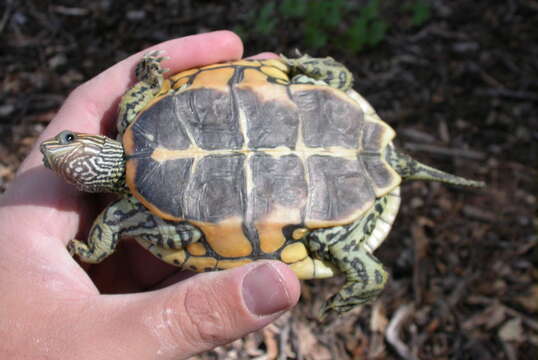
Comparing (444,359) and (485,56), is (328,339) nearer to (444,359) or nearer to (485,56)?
(444,359)

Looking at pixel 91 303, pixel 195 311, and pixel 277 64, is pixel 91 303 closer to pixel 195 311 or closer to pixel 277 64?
pixel 195 311

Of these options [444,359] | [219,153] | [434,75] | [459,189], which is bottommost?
[444,359]

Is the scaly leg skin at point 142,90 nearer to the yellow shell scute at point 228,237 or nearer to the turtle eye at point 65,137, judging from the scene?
the turtle eye at point 65,137

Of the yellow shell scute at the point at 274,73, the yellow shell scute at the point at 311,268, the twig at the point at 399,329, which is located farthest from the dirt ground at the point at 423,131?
the yellow shell scute at the point at 274,73

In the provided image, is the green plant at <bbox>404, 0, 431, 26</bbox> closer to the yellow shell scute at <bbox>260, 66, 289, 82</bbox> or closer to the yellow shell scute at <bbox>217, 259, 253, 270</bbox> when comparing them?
the yellow shell scute at <bbox>260, 66, 289, 82</bbox>

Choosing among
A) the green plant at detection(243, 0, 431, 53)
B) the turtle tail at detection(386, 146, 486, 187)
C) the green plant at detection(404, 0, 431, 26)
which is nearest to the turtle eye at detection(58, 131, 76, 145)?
the turtle tail at detection(386, 146, 486, 187)

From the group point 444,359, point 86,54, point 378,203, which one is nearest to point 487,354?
point 444,359

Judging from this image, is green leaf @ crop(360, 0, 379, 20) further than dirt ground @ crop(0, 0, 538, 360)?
Yes
